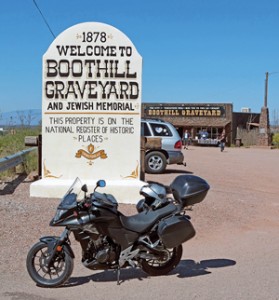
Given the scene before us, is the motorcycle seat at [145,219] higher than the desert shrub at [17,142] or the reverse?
the reverse

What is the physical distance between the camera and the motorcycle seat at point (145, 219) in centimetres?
654

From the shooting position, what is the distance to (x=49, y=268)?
636 centimetres

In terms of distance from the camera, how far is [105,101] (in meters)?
12.2

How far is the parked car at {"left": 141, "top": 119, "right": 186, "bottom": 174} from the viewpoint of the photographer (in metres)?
20.1

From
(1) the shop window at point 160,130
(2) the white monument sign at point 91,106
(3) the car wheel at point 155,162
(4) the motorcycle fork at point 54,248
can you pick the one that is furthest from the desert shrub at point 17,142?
(4) the motorcycle fork at point 54,248

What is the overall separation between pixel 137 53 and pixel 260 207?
4673mm

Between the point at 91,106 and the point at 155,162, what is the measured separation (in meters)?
8.25

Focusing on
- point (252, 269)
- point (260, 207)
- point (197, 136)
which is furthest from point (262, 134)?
point (252, 269)

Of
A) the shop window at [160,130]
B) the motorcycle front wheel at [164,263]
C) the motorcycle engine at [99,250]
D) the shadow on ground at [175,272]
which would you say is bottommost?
the shadow on ground at [175,272]

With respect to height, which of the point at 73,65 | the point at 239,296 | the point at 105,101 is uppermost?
the point at 73,65

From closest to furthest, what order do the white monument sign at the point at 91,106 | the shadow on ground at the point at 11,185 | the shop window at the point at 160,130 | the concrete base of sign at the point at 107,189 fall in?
1. the concrete base of sign at the point at 107,189
2. the white monument sign at the point at 91,106
3. the shadow on ground at the point at 11,185
4. the shop window at the point at 160,130

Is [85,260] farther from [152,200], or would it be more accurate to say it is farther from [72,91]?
[72,91]

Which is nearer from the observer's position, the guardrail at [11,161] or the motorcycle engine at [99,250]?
the motorcycle engine at [99,250]

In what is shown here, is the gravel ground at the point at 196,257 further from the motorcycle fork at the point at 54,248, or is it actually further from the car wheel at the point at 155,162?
the car wheel at the point at 155,162
